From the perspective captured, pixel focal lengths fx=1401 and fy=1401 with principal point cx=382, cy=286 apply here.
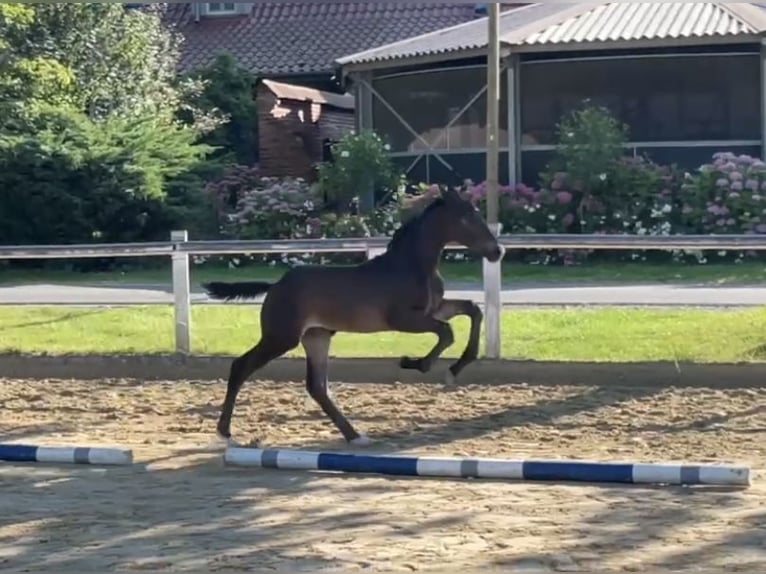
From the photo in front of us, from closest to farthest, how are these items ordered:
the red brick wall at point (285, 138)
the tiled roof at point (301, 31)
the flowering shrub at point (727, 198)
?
the flowering shrub at point (727, 198) → the red brick wall at point (285, 138) → the tiled roof at point (301, 31)

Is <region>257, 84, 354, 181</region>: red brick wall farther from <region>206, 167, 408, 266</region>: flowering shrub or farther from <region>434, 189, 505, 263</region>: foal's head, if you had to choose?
<region>434, 189, 505, 263</region>: foal's head

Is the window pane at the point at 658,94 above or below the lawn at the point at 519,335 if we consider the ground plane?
above

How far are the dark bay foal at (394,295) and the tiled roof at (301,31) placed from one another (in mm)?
29973

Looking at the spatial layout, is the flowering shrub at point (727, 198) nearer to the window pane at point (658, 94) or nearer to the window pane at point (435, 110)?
the window pane at point (658, 94)

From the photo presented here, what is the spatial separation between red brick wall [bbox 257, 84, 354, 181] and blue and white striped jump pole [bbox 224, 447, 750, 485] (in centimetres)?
2507

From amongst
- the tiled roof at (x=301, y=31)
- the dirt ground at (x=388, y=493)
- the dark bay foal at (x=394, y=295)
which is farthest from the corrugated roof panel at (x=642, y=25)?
the dark bay foal at (x=394, y=295)

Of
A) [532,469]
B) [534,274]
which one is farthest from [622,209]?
[532,469]

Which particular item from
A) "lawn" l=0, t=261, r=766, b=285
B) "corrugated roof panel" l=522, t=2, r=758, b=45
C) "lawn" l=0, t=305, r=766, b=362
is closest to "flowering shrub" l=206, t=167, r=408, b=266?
"lawn" l=0, t=261, r=766, b=285

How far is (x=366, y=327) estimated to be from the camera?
947 centimetres

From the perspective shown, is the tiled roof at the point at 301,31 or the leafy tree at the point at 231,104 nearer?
the leafy tree at the point at 231,104

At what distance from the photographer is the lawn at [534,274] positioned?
818 inches

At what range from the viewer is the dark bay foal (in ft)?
30.7

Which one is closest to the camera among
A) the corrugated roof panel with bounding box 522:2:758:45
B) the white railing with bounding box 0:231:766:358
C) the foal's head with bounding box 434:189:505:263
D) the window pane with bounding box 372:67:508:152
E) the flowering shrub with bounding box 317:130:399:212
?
the foal's head with bounding box 434:189:505:263

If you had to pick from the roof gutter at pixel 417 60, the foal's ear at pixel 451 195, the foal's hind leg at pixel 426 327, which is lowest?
the foal's hind leg at pixel 426 327
